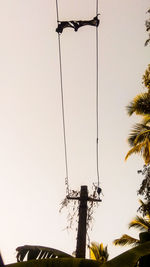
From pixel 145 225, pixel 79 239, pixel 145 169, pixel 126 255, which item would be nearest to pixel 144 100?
pixel 145 169

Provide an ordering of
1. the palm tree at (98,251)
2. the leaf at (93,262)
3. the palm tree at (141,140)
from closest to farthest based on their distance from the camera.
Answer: the leaf at (93,262), the palm tree at (141,140), the palm tree at (98,251)

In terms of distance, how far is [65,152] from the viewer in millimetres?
10438

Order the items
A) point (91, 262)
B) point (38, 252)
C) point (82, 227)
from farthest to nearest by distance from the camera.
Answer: point (82, 227), point (38, 252), point (91, 262)

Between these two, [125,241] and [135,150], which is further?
[125,241]

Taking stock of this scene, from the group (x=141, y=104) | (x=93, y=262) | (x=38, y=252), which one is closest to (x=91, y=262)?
(x=93, y=262)

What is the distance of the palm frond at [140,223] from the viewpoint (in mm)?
10102

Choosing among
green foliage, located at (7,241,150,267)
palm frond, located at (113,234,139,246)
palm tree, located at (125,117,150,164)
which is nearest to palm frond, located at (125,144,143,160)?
palm tree, located at (125,117,150,164)

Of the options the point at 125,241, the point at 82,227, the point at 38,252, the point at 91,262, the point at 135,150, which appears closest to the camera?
the point at 91,262

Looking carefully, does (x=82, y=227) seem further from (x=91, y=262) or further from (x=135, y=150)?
(x=91, y=262)

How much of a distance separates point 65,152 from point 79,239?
428 cm

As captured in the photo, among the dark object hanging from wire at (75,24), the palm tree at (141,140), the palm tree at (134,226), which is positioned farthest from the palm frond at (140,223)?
the dark object hanging from wire at (75,24)

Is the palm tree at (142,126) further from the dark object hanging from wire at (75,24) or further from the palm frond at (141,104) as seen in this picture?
the dark object hanging from wire at (75,24)

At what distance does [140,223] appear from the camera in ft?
33.4

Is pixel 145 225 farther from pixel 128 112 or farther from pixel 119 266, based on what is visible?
pixel 119 266
